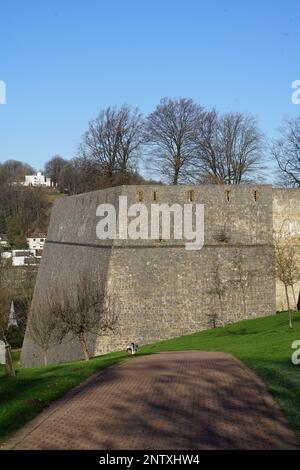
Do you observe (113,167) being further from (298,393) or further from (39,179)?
(39,179)

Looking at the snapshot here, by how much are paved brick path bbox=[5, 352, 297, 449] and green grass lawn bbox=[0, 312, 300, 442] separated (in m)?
0.28

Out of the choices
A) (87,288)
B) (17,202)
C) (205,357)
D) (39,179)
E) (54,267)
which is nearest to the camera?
(205,357)

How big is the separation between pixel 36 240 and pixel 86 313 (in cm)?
5804

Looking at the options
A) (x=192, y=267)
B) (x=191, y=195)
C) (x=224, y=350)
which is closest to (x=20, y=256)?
(x=192, y=267)

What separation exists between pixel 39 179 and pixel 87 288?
96385mm

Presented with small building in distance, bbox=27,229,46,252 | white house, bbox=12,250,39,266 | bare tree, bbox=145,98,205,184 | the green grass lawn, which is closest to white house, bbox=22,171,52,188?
small building in distance, bbox=27,229,46,252

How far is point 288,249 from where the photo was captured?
96.2 ft

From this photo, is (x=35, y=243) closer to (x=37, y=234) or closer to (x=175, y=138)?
(x=37, y=234)

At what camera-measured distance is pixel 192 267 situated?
2823 centimetres

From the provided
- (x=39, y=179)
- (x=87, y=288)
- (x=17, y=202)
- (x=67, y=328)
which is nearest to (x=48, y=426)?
(x=67, y=328)

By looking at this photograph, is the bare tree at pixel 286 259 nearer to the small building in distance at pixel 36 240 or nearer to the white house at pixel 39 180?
the small building in distance at pixel 36 240

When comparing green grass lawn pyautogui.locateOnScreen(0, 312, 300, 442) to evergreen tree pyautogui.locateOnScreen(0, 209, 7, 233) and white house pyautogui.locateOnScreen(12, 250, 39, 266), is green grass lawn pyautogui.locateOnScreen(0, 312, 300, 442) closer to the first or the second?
white house pyautogui.locateOnScreen(12, 250, 39, 266)

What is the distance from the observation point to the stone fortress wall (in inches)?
1074
